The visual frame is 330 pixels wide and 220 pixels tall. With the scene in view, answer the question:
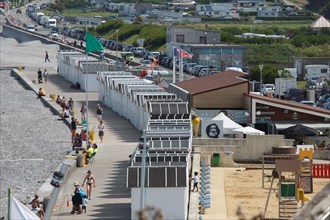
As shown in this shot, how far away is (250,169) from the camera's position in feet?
103

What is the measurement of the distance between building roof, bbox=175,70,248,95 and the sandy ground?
7.34m

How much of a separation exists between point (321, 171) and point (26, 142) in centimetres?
1595

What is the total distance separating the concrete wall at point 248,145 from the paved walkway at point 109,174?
2.21 m

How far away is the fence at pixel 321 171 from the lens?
2970 centimetres

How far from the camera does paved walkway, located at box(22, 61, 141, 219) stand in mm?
24281

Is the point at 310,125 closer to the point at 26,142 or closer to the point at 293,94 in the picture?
the point at 26,142

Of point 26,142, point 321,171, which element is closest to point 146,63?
point 26,142

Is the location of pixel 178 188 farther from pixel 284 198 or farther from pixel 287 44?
pixel 287 44

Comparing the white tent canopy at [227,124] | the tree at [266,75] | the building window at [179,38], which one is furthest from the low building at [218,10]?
the white tent canopy at [227,124]

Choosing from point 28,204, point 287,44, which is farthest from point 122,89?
point 287,44

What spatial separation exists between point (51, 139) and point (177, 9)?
120879 mm

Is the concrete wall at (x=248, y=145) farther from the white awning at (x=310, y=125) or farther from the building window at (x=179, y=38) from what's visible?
the building window at (x=179, y=38)

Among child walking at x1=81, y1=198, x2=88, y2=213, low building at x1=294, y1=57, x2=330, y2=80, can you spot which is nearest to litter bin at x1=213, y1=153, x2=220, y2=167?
child walking at x1=81, y1=198, x2=88, y2=213

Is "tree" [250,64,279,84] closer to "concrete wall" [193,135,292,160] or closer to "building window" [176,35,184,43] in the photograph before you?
"building window" [176,35,184,43]
